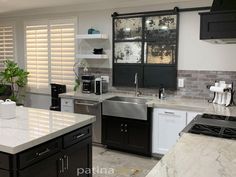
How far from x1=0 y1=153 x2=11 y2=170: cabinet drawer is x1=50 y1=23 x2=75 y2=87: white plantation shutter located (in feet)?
11.3

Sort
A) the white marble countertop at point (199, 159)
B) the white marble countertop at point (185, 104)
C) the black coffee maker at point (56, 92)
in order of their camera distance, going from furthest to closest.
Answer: the black coffee maker at point (56, 92), the white marble countertop at point (185, 104), the white marble countertop at point (199, 159)

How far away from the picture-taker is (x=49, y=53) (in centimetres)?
550

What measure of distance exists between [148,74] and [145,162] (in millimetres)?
1490

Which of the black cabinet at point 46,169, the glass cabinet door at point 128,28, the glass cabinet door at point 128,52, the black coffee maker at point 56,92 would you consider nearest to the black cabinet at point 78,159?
the black cabinet at point 46,169

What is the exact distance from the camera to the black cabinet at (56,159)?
1.86m

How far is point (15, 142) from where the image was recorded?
1.88m

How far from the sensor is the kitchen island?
1.86 metres

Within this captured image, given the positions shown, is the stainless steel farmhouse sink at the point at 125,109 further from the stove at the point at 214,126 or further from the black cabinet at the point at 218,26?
the black cabinet at the point at 218,26

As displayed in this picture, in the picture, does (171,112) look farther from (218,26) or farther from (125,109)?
(218,26)

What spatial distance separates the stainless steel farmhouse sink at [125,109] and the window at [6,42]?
3.24 metres

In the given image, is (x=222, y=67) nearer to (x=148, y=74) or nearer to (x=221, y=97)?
(x=221, y=97)

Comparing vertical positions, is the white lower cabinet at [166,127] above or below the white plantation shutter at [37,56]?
below

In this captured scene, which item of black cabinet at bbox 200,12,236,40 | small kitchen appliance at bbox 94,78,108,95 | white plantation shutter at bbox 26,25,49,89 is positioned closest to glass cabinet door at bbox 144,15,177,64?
small kitchen appliance at bbox 94,78,108,95

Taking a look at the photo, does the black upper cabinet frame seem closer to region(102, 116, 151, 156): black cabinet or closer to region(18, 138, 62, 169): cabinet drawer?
region(102, 116, 151, 156): black cabinet
